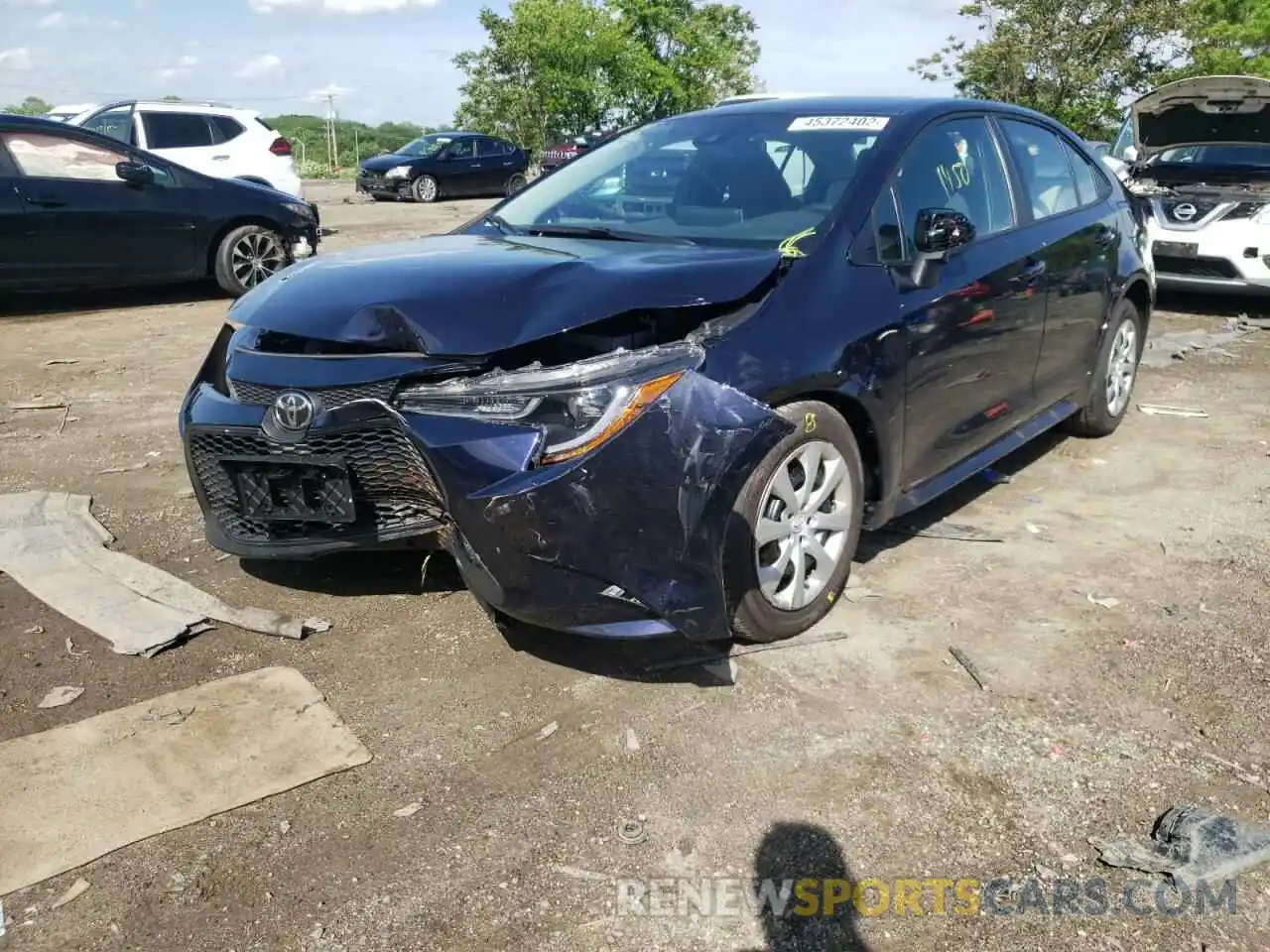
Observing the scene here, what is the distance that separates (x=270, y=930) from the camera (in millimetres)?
2193

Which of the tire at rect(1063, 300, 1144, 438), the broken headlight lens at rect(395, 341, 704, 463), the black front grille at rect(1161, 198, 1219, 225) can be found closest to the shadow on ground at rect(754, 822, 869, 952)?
the broken headlight lens at rect(395, 341, 704, 463)

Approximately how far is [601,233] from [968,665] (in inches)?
77.2

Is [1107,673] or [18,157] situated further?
[18,157]

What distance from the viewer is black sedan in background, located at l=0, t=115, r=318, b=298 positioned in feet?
27.9

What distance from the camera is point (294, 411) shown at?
9.80ft

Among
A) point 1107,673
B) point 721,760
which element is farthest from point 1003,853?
point 1107,673

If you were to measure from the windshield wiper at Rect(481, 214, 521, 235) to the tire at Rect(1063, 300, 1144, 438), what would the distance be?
3010 millimetres

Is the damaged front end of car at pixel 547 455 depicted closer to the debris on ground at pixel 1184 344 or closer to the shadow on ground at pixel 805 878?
the shadow on ground at pixel 805 878

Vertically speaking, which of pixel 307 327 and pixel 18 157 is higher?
pixel 18 157

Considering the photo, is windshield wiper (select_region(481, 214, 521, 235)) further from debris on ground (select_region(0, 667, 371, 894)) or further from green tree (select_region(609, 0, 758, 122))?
green tree (select_region(609, 0, 758, 122))

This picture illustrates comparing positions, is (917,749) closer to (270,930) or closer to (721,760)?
(721,760)

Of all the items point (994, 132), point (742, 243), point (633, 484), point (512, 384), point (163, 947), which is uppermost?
point (994, 132)

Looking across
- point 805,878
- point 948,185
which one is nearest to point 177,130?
point 948,185

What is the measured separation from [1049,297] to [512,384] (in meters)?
2.77
